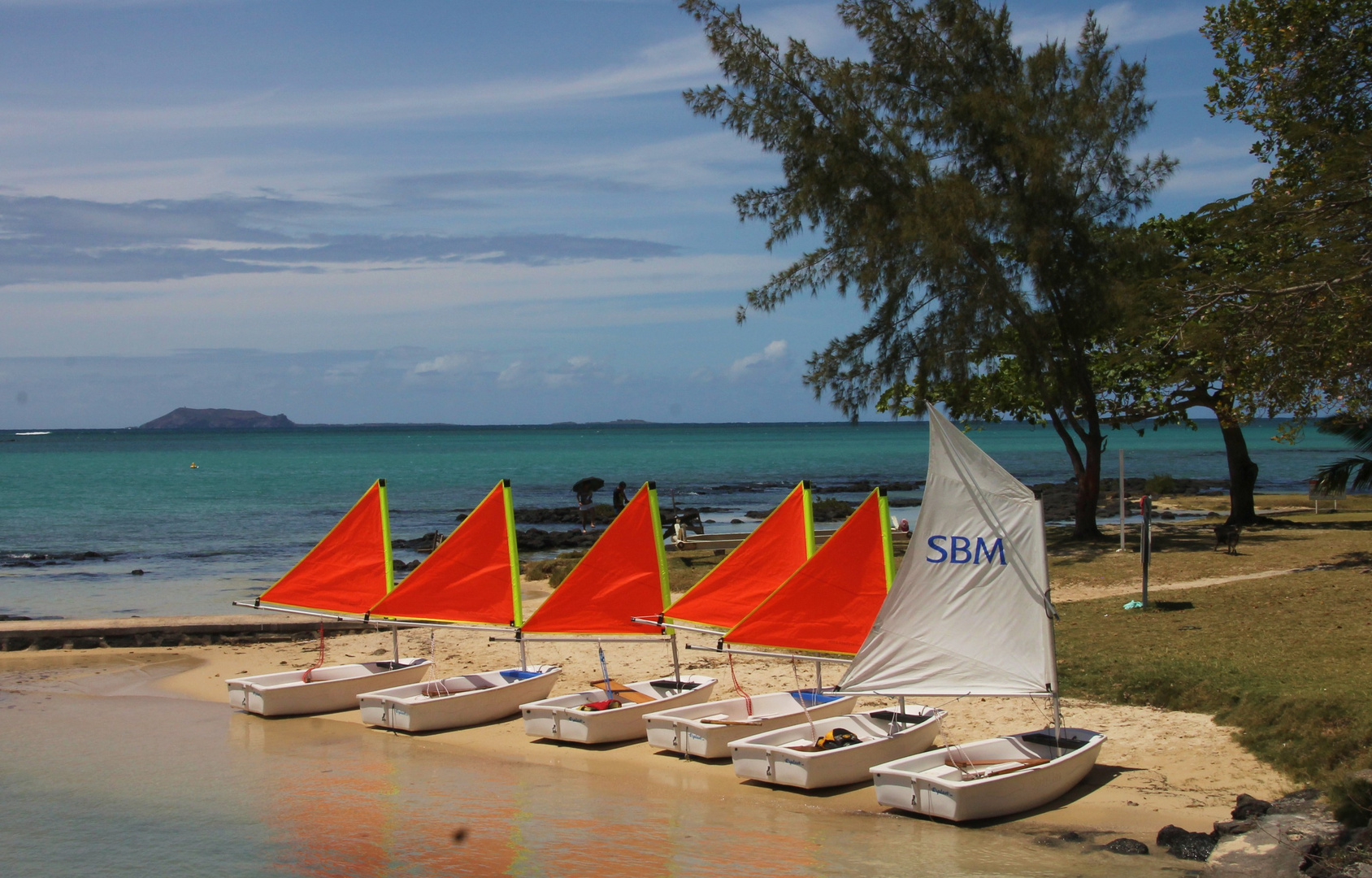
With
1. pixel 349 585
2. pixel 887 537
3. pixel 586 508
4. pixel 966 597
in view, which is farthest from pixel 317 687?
pixel 586 508

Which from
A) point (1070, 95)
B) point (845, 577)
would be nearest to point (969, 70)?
point (1070, 95)

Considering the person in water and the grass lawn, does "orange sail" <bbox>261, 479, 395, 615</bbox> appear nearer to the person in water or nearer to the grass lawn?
the grass lawn

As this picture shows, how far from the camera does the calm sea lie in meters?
31.5

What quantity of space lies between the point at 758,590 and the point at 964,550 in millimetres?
3446

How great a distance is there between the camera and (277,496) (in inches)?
2547

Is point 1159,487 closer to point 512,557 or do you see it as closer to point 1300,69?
point 1300,69

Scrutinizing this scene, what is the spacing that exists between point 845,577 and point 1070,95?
17.1 m

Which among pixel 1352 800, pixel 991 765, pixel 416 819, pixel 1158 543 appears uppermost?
pixel 1158 543

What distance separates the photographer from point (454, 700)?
14648mm

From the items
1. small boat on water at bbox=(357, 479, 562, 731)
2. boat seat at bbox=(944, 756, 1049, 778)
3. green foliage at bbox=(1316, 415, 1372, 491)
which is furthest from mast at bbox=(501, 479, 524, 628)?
green foliage at bbox=(1316, 415, 1372, 491)

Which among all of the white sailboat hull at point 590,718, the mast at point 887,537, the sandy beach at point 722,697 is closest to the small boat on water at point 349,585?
the sandy beach at point 722,697

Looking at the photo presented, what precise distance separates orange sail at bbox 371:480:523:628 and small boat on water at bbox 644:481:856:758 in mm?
2593

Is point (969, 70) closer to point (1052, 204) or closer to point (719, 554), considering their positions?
point (1052, 204)

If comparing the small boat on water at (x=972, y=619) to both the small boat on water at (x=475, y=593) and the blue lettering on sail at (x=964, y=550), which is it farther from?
the small boat on water at (x=475, y=593)
